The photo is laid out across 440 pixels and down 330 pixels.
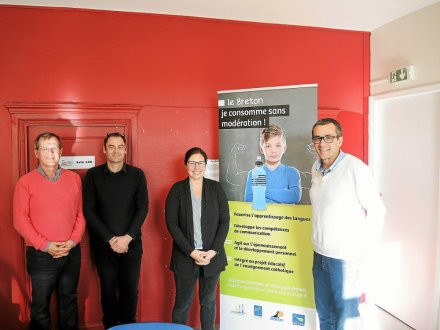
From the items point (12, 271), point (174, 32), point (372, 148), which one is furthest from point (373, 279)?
point (12, 271)

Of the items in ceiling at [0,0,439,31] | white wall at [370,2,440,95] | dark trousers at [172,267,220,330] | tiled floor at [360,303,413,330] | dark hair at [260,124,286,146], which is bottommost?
tiled floor at [360,303,413,330]

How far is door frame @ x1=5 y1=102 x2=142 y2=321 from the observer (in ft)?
9.54

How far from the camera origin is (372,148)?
3.65 meters

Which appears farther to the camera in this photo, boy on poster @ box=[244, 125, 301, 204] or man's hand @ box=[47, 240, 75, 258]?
boy on poster @ box=[244, 125, 301, 204]

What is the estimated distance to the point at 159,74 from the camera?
10.4ft

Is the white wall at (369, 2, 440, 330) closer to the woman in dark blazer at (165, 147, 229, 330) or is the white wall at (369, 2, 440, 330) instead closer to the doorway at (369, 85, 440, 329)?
the doorway at (369, 85, 440, 329)

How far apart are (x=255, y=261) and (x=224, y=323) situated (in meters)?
0.61

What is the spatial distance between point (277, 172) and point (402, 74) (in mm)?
1615

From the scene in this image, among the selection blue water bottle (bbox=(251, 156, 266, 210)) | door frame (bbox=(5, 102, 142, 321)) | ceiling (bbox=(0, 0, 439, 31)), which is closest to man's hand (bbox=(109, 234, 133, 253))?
door frame (bbox=(5, 102, 142, 321))

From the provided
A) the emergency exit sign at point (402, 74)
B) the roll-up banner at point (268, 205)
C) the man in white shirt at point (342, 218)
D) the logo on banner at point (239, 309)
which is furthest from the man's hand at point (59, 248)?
the emergency exit sign at point (402, 74)

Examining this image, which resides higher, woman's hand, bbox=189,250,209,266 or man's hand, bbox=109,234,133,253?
man's hand, bbox=109,234,133,253

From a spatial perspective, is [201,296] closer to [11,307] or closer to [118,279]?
[118,279]

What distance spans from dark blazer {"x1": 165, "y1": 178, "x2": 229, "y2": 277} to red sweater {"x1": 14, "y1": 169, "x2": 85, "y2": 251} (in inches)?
28.4

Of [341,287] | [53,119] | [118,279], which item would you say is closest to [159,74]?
[53,119]
